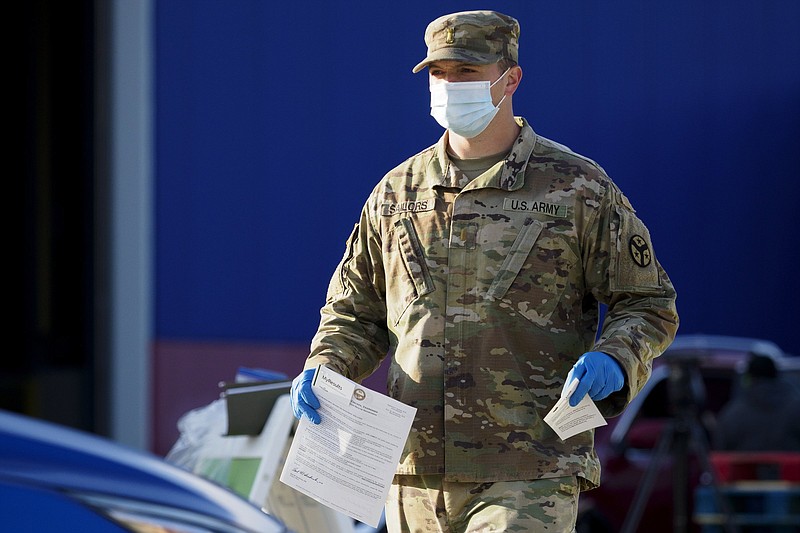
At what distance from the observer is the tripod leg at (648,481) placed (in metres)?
7.05

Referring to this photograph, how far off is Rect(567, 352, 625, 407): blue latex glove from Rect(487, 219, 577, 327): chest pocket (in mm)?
226

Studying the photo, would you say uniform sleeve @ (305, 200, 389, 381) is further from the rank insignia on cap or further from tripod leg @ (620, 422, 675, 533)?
tripod leg @ (620, 422, 675, 533)

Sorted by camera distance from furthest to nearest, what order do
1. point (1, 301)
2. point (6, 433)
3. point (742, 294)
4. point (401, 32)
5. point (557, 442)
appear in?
point (1, 301) < point (742, 294) < point (401, 32) < point (557, 442) < point (6, 433)

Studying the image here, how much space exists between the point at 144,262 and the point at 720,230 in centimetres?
403

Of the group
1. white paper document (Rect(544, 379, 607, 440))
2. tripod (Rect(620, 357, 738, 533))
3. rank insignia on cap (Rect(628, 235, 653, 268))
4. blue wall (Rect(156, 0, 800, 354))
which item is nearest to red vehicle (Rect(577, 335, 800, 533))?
tripod (Rect(620, 357, 738, 533))

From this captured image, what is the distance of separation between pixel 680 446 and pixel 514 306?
12.4ft

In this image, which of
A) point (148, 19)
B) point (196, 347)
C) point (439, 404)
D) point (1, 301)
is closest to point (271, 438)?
point (439, 404)

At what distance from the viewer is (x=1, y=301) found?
12047 millimetres

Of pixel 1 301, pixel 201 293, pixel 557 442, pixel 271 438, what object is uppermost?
pixel 557 442

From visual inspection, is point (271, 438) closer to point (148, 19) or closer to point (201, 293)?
point (201, 293)

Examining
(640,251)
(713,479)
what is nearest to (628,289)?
(640,251)

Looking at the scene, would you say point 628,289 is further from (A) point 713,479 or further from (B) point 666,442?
(B) point 666,442

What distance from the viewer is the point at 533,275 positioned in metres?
3.55

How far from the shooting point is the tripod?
700 cm
